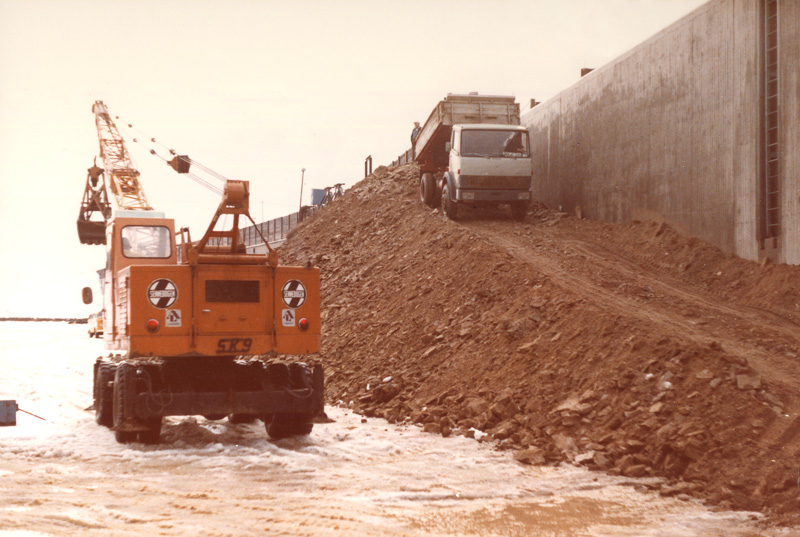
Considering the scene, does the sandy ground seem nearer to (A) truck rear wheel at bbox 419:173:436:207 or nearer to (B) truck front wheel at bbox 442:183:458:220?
(B) truck front wheel at bbox 442:183:458:220

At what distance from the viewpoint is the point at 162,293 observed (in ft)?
36.5

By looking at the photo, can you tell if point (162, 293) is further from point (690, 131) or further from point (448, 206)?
point (690, 131)

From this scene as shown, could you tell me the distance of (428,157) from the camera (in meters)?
26.8

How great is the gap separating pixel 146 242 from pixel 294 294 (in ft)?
10.2

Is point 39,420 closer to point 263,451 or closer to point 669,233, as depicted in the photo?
point 263,451

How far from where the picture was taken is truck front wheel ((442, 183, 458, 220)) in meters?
23.2

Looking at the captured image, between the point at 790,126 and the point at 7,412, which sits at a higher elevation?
the point at 790,126

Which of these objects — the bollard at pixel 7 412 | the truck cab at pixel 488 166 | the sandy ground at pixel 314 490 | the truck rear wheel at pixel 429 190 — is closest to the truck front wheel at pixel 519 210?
the truck cab at pixel 488 166

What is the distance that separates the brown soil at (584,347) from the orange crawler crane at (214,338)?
2574mm

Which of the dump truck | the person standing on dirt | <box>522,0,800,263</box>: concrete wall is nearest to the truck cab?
the dump truck

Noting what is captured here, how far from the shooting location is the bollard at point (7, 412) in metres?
12.2

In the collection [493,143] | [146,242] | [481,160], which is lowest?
[146,242]

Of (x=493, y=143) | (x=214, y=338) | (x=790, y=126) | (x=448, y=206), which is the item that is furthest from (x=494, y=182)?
(x=214, y=338)

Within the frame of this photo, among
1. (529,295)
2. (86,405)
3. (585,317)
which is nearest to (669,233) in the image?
(529,295)
